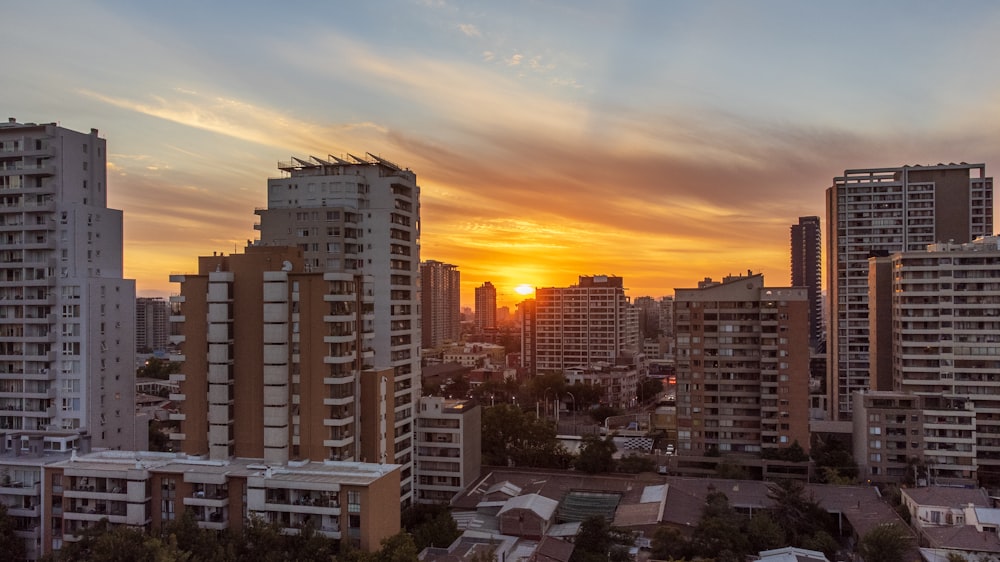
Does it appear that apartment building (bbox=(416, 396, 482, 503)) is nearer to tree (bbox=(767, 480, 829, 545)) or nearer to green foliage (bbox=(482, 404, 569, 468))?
green foliage (bbox=(482, 404, 569, 468))

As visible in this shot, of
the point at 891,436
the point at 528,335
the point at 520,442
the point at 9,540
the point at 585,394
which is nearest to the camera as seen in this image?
the point at 9,540

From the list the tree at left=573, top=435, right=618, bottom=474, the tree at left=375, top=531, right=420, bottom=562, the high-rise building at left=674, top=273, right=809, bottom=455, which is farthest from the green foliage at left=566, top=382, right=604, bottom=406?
the tree at left=375, top=531, right=420, bottom=562

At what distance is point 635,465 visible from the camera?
3625 cm

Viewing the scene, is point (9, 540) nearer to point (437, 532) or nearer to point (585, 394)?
point (437, 532)

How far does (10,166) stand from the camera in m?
29.0

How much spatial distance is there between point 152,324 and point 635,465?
89.3 m

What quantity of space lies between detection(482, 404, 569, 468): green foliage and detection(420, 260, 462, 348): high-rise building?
68.7 metres

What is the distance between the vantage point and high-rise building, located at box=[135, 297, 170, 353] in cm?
10125

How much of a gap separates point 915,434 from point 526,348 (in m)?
51.8

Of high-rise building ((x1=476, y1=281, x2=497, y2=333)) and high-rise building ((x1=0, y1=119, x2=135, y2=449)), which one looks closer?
high-rise building ((x1=0, y1=119, x2=135, y2=449))

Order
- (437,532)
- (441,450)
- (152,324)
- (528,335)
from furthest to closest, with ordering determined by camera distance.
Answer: (152,324) → (528,335) → (441,450) → (437,532)

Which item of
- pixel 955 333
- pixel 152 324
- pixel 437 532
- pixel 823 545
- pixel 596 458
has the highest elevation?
pixel 955 333

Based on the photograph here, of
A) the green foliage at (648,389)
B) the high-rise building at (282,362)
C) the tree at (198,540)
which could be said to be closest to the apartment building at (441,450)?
the high-rise building at (282,362)

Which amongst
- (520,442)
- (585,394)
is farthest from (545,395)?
(520,442)
